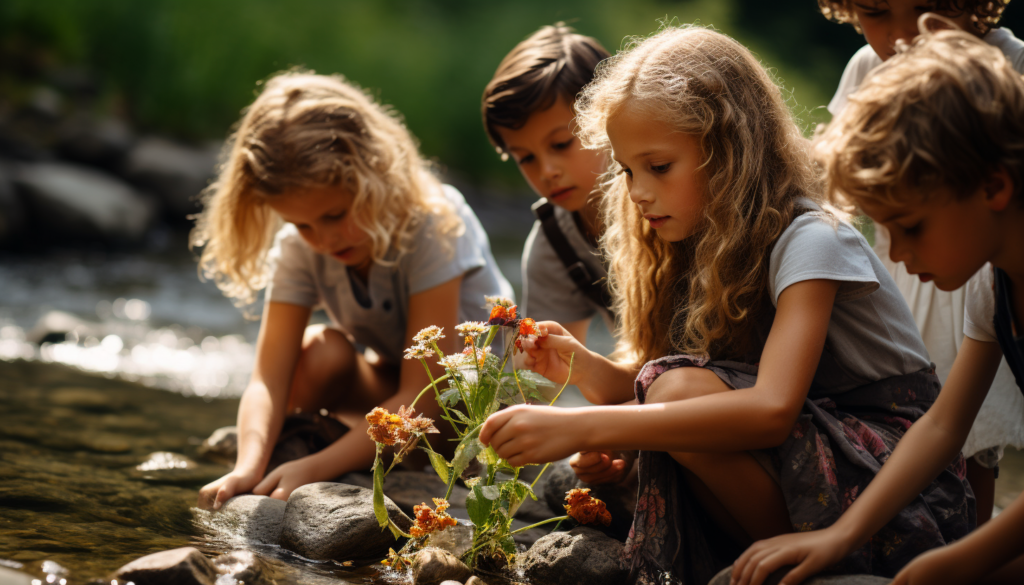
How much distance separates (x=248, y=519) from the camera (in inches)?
81.3

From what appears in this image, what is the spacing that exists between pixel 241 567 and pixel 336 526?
25 cm

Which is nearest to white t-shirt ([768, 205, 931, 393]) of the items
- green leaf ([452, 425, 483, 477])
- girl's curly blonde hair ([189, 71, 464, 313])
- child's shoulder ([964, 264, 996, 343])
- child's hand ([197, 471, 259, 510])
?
child's shoulder ([964, 264, 996, 343])

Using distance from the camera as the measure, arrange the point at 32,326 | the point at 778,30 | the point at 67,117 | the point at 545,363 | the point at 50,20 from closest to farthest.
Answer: the point at 545,363, the point at 32,326, the point at 67,117, the point at 50,20, the point at 778,30

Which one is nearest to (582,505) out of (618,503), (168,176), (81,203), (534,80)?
(618,503)

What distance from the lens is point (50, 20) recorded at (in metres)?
9.44

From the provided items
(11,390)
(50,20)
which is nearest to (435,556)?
(11,390)

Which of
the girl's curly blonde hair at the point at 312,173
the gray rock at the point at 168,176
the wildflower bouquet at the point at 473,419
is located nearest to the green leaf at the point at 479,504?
the wildflower bouquet at the point at 473,419

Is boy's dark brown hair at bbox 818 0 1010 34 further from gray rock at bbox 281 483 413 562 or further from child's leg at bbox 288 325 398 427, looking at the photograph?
child's leg at bbox 288 325 398 427

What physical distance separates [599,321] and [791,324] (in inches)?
199

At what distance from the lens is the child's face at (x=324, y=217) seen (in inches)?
100.0

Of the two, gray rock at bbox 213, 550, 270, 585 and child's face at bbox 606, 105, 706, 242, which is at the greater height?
child's face at bbox 606, 105, 706, 242

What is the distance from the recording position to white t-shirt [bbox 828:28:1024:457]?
6.95ft

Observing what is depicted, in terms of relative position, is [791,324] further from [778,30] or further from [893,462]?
[778,30]

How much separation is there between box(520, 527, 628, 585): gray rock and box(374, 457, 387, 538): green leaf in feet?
1.15
